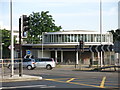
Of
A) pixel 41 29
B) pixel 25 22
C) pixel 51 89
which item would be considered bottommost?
pixel 51 89

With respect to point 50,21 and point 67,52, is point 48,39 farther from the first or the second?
point 50,21

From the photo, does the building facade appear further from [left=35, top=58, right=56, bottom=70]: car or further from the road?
the road

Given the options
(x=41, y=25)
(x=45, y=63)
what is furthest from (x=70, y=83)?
(x=41, y=25)

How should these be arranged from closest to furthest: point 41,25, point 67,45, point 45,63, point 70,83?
1. point 70,83
2. point 45,63
3. point 67,45
4. point 41,25

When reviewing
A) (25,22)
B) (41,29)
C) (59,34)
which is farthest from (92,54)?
(25,22)

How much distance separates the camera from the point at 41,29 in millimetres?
109500

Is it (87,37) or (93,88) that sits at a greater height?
(87,37)

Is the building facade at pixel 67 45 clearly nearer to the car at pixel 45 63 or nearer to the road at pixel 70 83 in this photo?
the car at pixel 45 63

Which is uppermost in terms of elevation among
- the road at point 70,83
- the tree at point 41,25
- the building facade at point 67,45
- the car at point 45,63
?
the tree at point 41,25

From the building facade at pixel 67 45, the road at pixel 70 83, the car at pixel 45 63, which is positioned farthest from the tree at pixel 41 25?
the road at pixel 70 83

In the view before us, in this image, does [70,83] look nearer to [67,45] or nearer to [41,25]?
[67,45]

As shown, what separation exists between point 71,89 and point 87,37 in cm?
5741

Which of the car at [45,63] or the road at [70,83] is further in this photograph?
the car at [45,63]

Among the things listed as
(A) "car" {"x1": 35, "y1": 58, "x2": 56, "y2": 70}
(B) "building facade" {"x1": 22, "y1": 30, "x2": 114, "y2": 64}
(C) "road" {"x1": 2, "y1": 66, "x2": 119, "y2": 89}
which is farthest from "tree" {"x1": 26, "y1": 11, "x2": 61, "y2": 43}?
(C) "road" {"x1": 2, "y1": 66, "x2": 119, "y2": 89}
